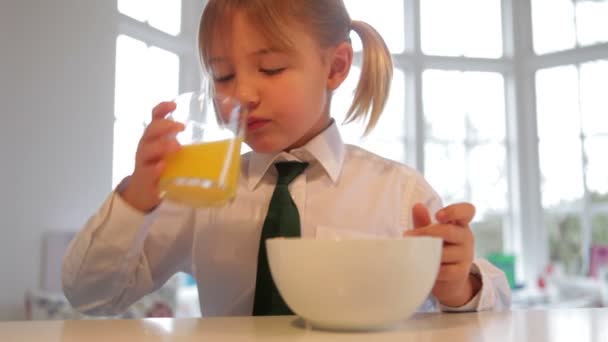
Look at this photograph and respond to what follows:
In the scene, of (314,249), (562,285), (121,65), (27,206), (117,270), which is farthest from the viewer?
A: (562,285)

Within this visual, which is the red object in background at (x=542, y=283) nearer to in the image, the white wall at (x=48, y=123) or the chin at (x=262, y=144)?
the white wall at (x=48, y=123)

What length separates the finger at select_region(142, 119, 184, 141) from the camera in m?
0.59

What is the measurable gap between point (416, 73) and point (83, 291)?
11.5 ft

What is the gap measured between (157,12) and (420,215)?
8.24ft

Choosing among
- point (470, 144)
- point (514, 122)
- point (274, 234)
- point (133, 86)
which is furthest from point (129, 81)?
point (514, 122)

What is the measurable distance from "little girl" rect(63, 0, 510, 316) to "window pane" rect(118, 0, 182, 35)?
1.90 meters

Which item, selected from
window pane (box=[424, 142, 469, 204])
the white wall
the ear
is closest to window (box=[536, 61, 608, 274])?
window pane (box=[424, 142, 469, 204])

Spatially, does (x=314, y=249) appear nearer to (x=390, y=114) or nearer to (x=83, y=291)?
(x=83, y=291)

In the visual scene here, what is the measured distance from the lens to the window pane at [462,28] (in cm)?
409

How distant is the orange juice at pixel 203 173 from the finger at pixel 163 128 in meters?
0.02

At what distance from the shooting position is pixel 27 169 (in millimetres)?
2096

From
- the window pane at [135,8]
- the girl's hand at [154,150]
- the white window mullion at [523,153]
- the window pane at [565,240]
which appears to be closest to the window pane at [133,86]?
the window pane at [135,8]

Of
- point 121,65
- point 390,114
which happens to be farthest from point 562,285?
point 121,65

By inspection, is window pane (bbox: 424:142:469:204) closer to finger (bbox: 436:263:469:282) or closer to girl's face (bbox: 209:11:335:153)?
girl's face (bbox: 209:11:335:153)
